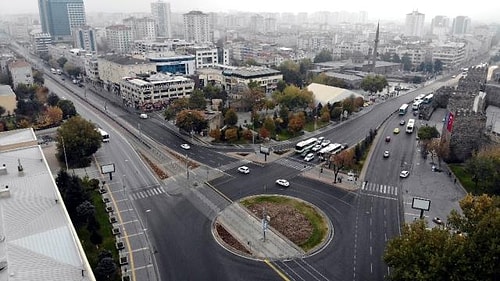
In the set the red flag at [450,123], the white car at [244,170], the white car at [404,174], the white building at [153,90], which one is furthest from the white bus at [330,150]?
the white building at [153,90]

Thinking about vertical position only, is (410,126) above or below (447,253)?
below

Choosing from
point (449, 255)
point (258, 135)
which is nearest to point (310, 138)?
point (258, 135)

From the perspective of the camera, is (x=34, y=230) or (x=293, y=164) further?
(x=293, y=164)

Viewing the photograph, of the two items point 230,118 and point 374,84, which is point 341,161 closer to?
point 230,118

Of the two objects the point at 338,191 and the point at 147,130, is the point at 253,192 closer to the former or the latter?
the point at 338,191

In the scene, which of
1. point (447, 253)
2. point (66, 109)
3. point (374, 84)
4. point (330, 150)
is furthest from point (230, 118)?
point (374, 84)

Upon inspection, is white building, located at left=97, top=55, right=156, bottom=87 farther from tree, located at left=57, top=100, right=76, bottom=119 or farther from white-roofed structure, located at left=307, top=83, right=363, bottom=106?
white-roofed structure, located at left=307, top=83, right=363, bottom=106

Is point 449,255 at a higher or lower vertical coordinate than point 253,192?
higher
